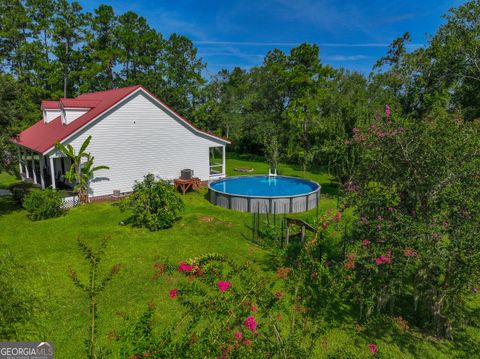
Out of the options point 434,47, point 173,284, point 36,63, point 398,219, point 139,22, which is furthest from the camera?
point 139,22

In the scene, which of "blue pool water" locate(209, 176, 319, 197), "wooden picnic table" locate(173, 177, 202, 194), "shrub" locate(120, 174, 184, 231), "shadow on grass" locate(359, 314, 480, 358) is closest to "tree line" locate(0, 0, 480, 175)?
"blue pool water" locate(209, 176, 319, 197)

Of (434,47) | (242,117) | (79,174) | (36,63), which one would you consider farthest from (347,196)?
(36,63)

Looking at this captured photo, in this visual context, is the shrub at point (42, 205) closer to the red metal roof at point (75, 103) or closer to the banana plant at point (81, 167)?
the banana plant at point (81, 167)

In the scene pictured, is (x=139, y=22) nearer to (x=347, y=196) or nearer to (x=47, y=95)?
(x=47, y=95)

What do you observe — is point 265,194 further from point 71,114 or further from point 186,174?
point 71,114

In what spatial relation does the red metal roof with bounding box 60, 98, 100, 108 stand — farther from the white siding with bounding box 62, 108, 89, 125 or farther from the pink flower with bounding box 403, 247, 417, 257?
the pink flower with bounding box 403, 247, 417, 257

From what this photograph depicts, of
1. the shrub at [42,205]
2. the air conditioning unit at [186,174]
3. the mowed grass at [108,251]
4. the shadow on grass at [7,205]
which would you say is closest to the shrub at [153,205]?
the mowed grass at [108,251]
